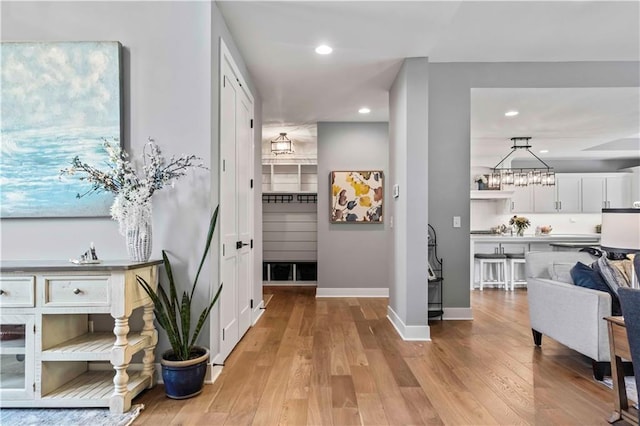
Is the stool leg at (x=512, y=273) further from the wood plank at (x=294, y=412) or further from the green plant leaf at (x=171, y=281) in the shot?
the green plant leaf at (x=171, y=281)

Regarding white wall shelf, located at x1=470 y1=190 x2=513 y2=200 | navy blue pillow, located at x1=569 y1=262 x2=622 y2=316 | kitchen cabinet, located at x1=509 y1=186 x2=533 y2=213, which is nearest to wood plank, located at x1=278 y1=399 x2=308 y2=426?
navy blue pillow, located at x1=569 y1=262 x2=622 y2=316

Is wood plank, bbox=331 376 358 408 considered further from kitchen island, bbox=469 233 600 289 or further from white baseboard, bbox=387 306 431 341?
kitchen island, bbox=469 233 600 289

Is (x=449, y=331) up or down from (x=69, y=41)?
down

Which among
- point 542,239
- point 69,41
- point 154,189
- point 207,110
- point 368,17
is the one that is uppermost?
point 368,17

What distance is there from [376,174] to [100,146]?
13.1 feet

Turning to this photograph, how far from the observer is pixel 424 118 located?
3.55 m

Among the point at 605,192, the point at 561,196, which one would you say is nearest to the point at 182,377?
the point at 561,196

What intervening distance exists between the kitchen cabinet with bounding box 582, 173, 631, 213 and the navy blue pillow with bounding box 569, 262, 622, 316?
6483 mm

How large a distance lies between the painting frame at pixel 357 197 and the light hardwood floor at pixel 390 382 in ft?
6.76

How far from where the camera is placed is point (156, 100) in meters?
2.61

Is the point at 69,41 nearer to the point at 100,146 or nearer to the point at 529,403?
the point at 100,146

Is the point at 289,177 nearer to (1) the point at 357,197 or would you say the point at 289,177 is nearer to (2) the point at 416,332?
(1) the point at 357,197

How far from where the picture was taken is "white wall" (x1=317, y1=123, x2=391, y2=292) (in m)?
5.75

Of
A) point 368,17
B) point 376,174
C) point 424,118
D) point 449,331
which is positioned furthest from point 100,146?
point 376,174
